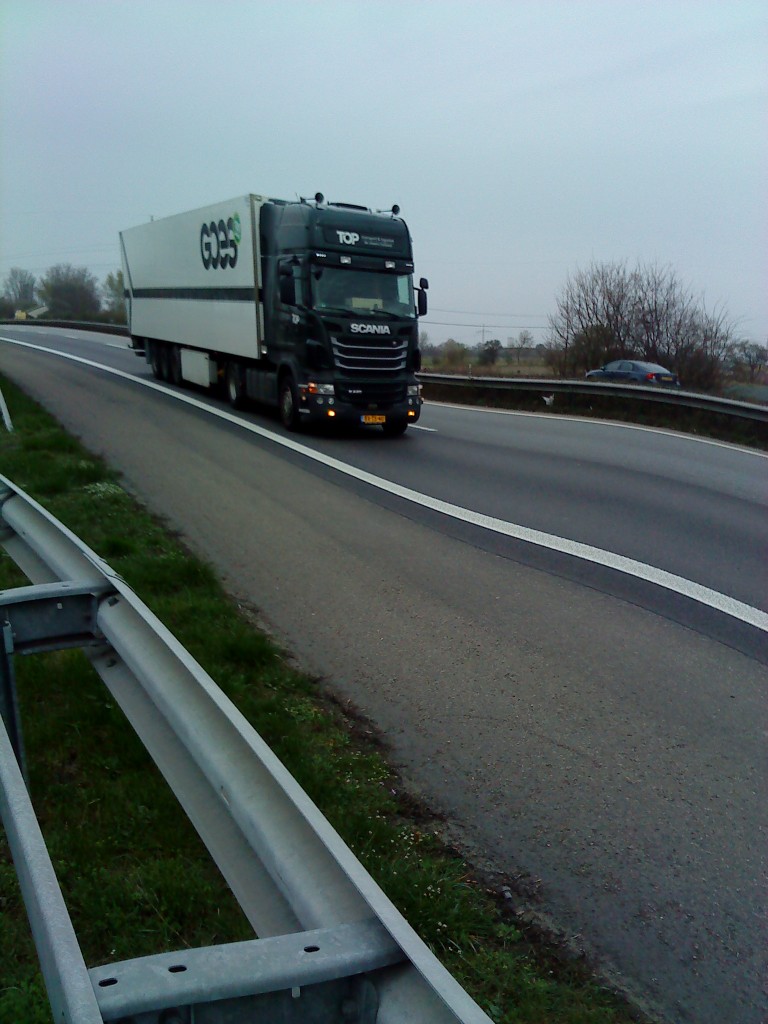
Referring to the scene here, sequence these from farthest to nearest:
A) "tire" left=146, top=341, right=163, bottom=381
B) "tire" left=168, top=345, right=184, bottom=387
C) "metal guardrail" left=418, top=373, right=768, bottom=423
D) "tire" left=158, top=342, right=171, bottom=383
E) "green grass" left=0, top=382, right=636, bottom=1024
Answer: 1. "tire" left=146, top=341, right=163, bottom=381
2. "tire" left=158, top=342, right=171, bottom=383
3. "tire" left=168, top=345, right=184, bottom=387
4. "metal guardrail" left=418, top=373, right=768, bottom=423
5. "green grass" left=0, top=382, right=636, bottom=1024

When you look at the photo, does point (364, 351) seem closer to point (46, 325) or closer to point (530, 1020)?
point (530, 1020)

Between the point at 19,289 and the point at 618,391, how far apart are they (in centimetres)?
7561

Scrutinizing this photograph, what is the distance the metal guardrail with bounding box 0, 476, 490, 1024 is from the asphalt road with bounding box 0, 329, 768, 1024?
1.69 m

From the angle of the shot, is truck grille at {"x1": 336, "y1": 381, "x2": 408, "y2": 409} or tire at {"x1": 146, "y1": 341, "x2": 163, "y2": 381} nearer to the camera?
truck grille at {"x1": 336, "y1": 381, "x2": 408, "y2": 409}

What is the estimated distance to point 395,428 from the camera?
1711 centimetres

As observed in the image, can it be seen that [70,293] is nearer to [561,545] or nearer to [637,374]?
[637,374]

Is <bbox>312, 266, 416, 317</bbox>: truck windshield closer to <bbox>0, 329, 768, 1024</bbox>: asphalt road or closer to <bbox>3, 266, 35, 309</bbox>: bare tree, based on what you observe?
<bbox>0, 329, 768, 1024</bbox>: asphalt road

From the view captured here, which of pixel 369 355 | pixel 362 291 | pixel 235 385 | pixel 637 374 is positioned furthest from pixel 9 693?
pixel 637 374

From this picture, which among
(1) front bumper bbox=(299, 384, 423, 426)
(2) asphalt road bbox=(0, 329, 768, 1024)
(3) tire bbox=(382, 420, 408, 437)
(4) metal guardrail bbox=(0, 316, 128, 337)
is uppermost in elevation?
(4) metal guardrail bbox=(0, 316, 128, 337)

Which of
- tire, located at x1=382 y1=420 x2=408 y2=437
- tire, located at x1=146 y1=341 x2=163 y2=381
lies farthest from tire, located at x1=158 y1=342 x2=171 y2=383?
tire, located at x1=382 y1=420 x2=408 y2=437

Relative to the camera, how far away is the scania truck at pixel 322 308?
52.5 feet

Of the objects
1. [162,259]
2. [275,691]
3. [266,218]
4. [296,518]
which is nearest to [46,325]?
[162,259]

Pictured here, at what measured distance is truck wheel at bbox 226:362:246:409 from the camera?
19297 mm

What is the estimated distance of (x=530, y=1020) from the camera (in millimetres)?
2879
